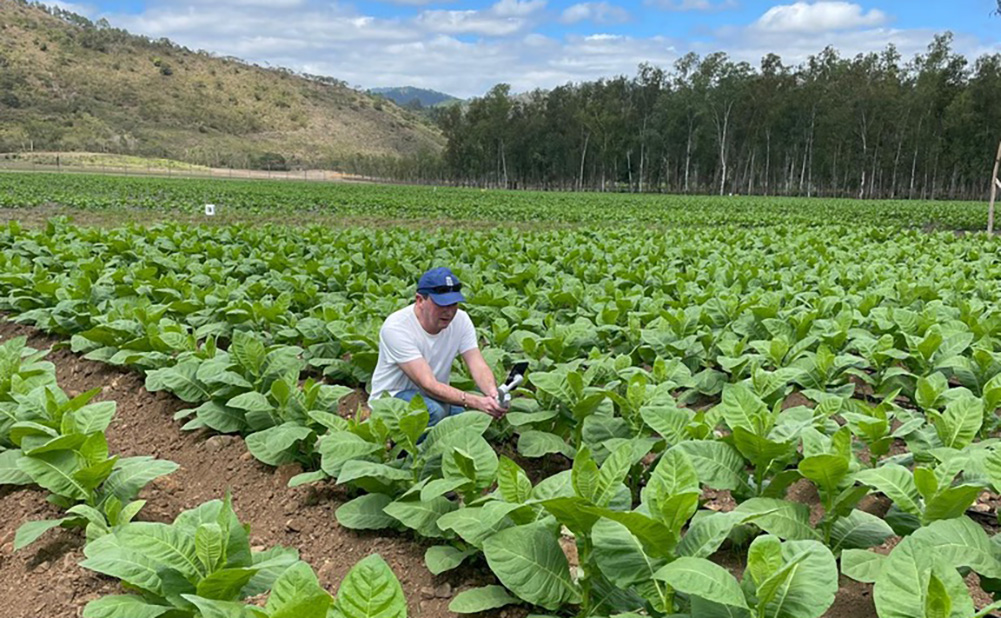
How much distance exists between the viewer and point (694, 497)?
2193 mm

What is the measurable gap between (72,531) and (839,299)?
602 cm

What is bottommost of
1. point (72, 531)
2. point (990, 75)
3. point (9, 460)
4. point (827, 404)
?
point (72, 531)

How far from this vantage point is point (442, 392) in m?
3.98

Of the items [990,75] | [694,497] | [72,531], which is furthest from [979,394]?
[990,75]

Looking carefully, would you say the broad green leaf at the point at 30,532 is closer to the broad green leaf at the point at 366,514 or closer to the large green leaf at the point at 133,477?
the large green leaf at the point at 133,477

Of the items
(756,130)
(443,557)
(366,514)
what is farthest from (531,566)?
(756,130)

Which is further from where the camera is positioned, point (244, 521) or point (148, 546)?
point (244, 521)

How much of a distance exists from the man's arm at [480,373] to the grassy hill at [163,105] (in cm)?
9974

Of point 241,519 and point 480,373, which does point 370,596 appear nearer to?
point 241,519

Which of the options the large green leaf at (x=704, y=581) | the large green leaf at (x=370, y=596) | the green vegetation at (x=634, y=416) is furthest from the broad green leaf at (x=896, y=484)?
the large green leaf at (x=370, y=596)

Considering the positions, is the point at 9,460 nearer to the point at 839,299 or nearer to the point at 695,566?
the point at 695,566

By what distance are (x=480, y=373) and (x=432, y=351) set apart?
324 mm

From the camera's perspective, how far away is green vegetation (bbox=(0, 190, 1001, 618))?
2242 millimetres

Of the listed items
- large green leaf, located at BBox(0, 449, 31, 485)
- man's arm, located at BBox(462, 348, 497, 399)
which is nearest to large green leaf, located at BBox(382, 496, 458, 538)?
man's arm, located at BBox(462, 348, 497, 399)
